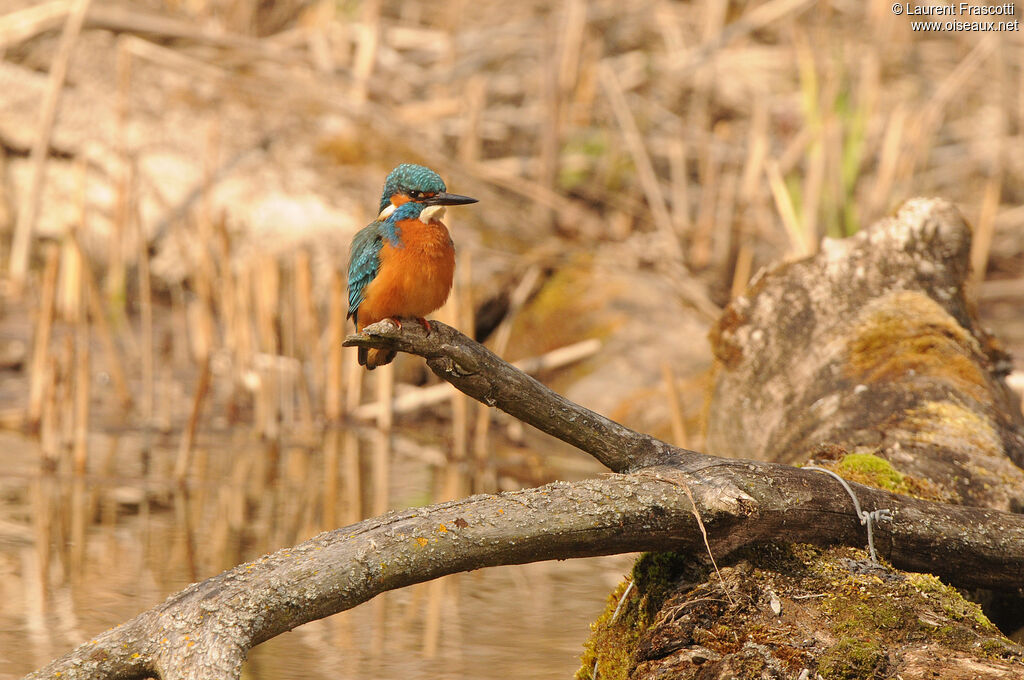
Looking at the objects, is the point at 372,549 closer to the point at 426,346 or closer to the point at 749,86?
the point at 426,346

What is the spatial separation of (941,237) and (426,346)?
255cm

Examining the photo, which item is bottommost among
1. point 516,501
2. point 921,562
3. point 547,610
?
point 547,610

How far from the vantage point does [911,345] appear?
3789 mm

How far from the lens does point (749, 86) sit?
10.2m

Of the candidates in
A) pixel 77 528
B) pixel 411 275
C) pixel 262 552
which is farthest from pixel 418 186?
pixel 77 528

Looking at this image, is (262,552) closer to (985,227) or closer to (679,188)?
(679,188)

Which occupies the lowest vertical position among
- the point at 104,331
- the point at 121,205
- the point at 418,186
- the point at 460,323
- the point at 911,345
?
the point at 104,331

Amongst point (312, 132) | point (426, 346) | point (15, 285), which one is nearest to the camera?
point (426, 346)

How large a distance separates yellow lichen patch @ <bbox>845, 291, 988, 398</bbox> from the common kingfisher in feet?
4.99

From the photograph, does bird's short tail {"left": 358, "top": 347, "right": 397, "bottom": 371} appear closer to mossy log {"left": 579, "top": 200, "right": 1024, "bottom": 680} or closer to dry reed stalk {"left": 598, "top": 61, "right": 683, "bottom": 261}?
mossy log {"left": 579, "top": 200, "right": 1024, "bottom": 680}

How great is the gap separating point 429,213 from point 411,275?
30 cm

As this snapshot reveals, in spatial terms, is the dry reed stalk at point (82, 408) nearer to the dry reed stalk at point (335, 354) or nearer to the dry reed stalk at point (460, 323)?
the dry reed stalk at point (335, 354)

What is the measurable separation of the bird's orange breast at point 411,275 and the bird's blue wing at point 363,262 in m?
0.05

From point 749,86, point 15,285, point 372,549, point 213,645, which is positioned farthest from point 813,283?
point 749,86
